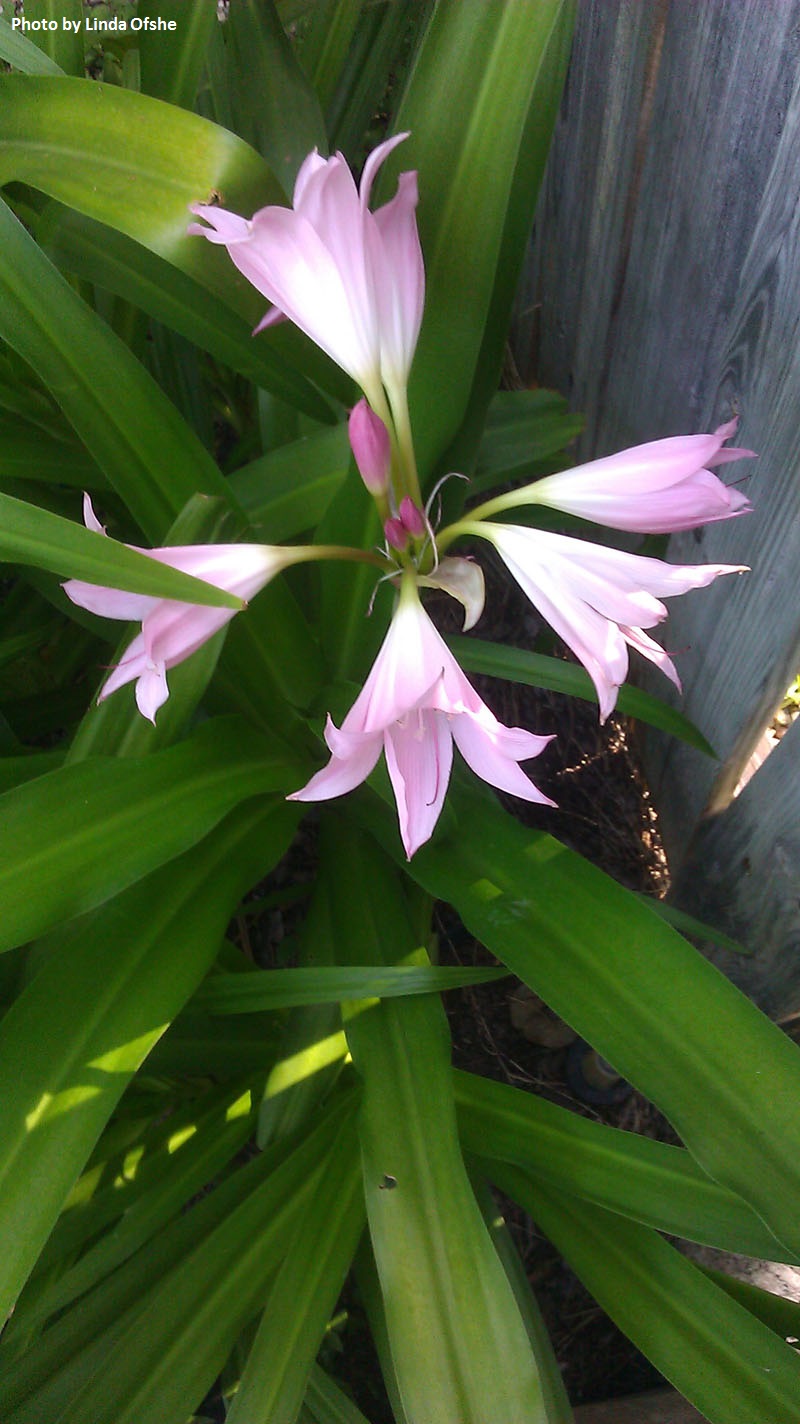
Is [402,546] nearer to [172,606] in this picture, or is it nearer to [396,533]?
[396,533]

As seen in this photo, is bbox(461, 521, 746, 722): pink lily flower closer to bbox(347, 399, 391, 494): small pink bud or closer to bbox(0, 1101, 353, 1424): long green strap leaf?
bbox(347, 399, 391, 494): small pink bud

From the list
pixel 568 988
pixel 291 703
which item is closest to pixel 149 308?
pixel 291 703

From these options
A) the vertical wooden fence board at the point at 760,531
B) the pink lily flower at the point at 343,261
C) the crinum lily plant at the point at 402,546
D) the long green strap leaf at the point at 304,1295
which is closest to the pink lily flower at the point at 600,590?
the crinum lily plant at the point at 402,546

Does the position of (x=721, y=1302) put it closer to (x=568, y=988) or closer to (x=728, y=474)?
(x=568, y=988)

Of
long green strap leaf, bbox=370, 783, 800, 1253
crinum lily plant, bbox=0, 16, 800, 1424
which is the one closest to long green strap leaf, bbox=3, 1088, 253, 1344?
crinum lily plant, bbox=0, 16, 800, 1424

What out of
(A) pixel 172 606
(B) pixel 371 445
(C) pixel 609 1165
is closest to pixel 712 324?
(B) pixel 371 445

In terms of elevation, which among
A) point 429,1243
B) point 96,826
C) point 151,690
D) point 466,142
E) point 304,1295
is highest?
point 466,142
